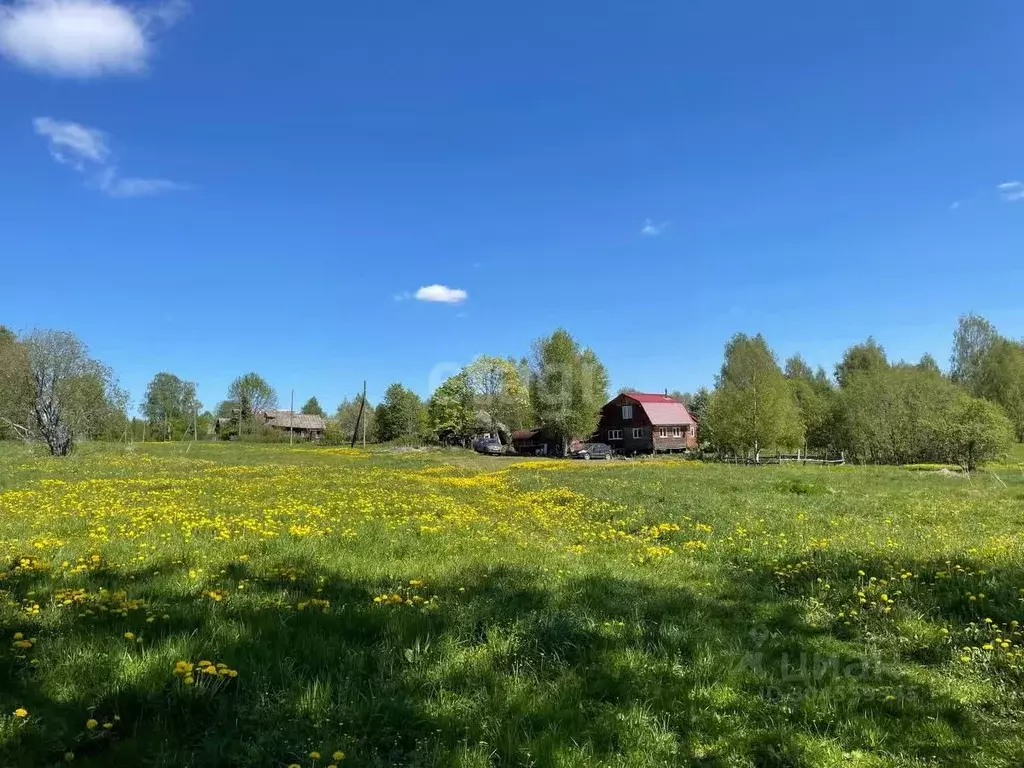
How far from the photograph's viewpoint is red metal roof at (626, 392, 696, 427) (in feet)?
272

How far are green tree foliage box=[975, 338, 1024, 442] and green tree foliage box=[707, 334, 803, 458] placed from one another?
103ft

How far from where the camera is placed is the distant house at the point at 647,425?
82438 mm

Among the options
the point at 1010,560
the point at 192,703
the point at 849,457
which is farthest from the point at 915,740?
the point at 849,457

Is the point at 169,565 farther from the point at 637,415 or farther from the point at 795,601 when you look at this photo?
the point at 637,415

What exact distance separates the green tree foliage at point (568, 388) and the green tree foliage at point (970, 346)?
160 ft

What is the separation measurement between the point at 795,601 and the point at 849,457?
6340 cm

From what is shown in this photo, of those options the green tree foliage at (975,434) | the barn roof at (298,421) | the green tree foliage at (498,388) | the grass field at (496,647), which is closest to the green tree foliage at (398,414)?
the green tree foliage at (498,388)

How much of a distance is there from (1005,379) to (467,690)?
92.0m

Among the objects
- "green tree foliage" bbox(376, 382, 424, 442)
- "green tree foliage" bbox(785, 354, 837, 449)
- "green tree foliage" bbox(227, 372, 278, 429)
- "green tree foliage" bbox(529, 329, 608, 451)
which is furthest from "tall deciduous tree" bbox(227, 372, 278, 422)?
"green tree foliage" bbox(785, 354, 837, 449)

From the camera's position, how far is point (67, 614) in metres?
5.86

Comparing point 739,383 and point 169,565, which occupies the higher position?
point 739,383

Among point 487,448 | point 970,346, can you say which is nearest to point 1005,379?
point 970,346

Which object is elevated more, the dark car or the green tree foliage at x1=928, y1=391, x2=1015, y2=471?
the green tree foliage at x1=928, y1=391, x2=1015, y2=471

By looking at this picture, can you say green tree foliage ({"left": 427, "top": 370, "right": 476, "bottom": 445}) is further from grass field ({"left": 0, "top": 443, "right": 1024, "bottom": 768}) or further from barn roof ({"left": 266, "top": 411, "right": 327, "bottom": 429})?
grass field ({"left": 0, "top": 443, "right": 1024, "bottom": 768})
